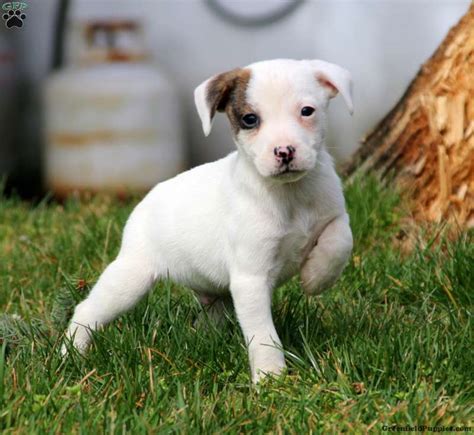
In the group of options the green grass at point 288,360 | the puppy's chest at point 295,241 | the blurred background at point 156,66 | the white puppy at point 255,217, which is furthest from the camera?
the blurred background at point 156,66

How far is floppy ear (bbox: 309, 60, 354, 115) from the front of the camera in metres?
3.53

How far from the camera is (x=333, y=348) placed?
11.8 feet

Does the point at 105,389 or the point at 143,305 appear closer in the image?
the point at 105,389

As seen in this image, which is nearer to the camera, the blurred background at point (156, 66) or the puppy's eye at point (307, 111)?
the puppy's eye at point (307, 111)

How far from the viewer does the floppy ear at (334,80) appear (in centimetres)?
353

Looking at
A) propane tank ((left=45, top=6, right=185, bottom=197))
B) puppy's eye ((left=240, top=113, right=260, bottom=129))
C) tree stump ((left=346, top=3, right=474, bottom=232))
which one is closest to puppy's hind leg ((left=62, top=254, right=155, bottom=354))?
puppy's eye ((left=240, top=113, right=260, bottom=129))

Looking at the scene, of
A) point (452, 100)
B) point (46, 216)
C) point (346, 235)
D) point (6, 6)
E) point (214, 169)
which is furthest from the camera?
point (6, 6)

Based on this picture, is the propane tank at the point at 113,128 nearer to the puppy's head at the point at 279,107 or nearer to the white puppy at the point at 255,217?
the white puppy at the point at 255,217

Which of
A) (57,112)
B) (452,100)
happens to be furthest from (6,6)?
(452,100)

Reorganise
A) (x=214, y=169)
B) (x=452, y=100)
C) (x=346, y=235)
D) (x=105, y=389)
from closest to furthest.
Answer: (x=105, y=389) < (x=346, y=235) < (x=214, y=169) < (x=452, y=100)

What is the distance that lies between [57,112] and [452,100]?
406 cm

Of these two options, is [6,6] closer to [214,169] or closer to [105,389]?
[214,169]

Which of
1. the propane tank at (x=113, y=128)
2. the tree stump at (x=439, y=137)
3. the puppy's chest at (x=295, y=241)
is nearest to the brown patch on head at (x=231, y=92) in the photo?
the puppy's chest at (x=295, y=241)

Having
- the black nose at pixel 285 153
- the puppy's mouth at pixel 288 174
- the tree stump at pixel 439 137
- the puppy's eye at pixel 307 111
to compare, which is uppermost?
the puppy's eye at pixel 307 111
